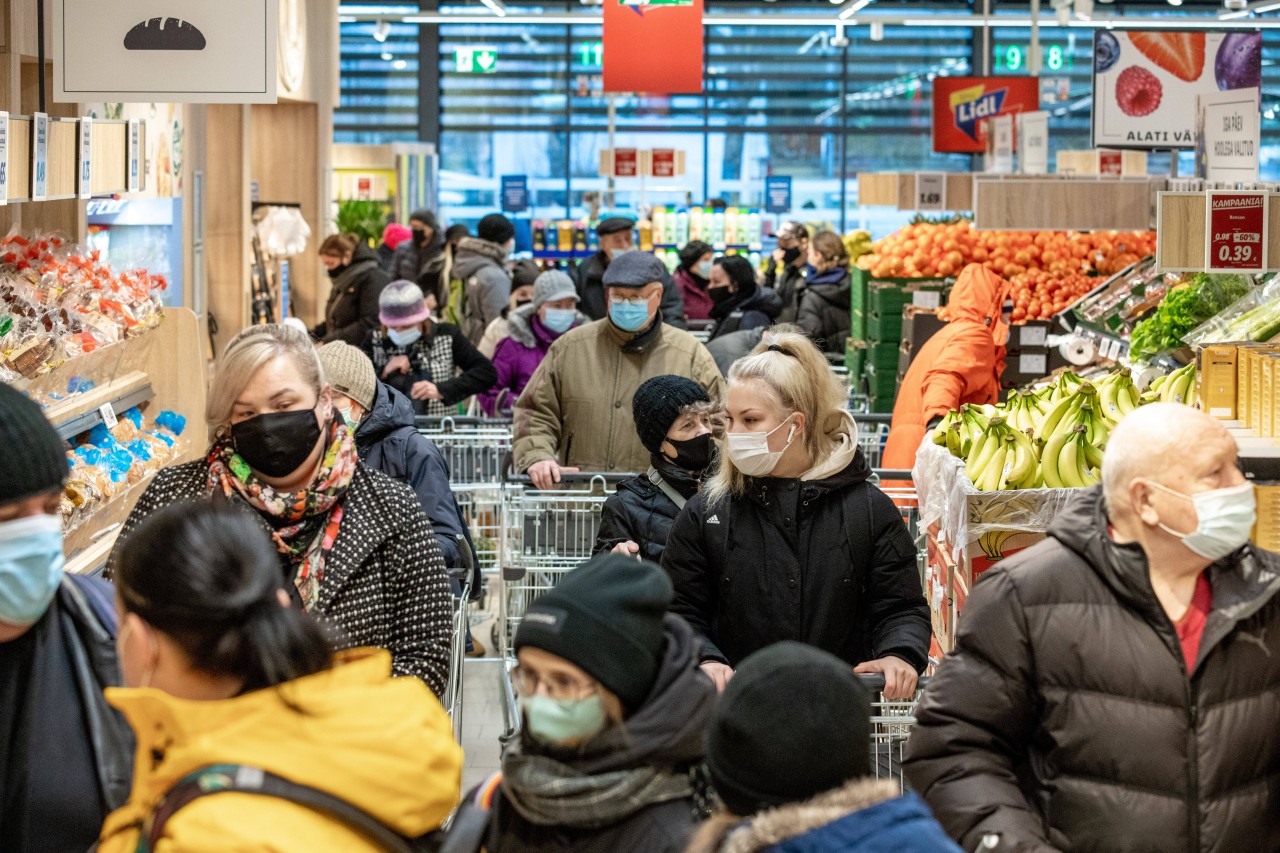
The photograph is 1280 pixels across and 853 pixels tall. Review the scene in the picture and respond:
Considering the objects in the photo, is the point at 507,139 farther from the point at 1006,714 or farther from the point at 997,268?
the point at 1006,714

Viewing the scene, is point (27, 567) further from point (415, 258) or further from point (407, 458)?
point (415, 258)

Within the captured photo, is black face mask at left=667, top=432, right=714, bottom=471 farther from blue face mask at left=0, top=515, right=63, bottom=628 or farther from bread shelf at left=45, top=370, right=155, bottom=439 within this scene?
blue face mask at left=0, top=515, right=63, bottom=628

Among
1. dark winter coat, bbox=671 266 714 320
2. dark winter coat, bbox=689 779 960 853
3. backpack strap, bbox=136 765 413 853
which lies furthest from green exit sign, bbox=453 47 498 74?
dark winter coat, bbox=689 779 960 853

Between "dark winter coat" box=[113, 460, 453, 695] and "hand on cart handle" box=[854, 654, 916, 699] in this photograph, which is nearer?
"dark winter coat" box=[113, 460, 453, 695]

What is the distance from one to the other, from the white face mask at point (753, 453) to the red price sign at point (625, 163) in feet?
44.8

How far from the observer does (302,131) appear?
11.7m

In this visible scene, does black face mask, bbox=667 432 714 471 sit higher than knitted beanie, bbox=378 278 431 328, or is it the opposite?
knitted beanie, bbox=378 278 431 328

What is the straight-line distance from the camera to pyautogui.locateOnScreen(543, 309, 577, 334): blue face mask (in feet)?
23.2

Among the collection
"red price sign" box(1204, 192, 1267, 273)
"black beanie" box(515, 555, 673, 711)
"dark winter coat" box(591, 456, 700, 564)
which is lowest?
"dark winter coat" box(591, 456, 700, 564)

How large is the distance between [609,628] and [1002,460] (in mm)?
2163

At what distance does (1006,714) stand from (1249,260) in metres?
2.56

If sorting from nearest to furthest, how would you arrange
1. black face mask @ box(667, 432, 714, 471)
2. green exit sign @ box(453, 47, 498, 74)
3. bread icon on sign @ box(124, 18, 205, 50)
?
1. black face mask @ box(667, 432, 714, 471)
2. bread icon on sign @ box(124, 18, 205, 50)
3. green exit sign @ box(453, 47, 498, 74)

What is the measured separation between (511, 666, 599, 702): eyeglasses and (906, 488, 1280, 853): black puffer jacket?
80 cm

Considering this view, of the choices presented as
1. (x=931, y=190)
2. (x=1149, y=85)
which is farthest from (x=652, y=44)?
(x=1149, y=85)
